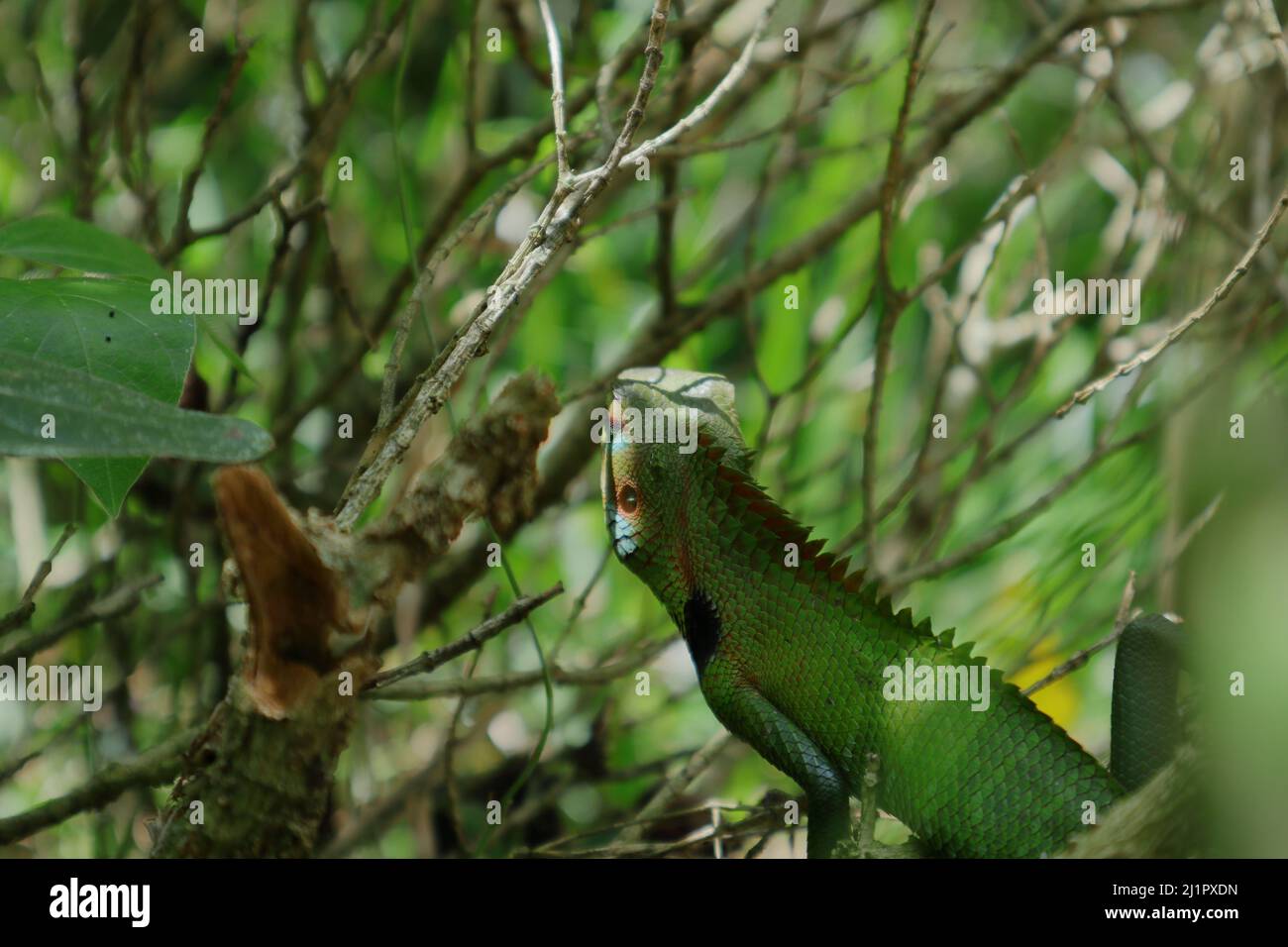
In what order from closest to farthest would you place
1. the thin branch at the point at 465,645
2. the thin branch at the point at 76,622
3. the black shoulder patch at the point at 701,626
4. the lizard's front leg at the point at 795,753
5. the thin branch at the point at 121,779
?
1. the thin branch at the point at 465,645
2. the lizard's front leg at the point at 795,753
3. the thin branch at the point at 121,779
4. the black shoulder patch at the point at 701,626
5. the thin branch at the point at 76,622

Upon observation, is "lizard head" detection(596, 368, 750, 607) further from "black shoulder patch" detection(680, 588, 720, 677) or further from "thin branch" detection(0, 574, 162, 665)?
"thin branch" detection(0, 574, 162, 665)

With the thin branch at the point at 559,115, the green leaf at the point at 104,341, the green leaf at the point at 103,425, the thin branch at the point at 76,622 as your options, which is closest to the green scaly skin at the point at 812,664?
the thin branch at the point at 559,115

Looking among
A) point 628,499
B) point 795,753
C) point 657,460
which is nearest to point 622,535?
point 628,499

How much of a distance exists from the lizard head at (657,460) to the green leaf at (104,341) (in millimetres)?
1072

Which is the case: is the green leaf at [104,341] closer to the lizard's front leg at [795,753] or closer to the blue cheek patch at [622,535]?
the blue cheek patch at [622,535]

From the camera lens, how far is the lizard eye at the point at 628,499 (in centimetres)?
279

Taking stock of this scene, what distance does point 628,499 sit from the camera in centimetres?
281

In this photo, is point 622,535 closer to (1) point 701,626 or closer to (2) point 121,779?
(1) point 701,626

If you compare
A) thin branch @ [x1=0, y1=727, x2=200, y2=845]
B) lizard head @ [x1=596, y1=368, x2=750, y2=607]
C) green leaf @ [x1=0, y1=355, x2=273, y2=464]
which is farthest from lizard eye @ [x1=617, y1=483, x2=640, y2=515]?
green leaf @ [x1=0, y1=355, x2=273, y2=464]

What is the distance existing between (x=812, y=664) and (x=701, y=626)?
0.28 m

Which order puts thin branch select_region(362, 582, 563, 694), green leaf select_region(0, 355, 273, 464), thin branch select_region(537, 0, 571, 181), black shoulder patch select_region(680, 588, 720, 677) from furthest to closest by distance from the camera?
black shoulder patch select_region(680, 588, 720, 677)
thin branch select_region(537, 0, 571, 181)
thin branch select_region(362, 582, 563, 694)
green leaf select_region(0, 355, 273, 464)

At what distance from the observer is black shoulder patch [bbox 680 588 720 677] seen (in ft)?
8.91

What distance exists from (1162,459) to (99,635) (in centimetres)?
376
